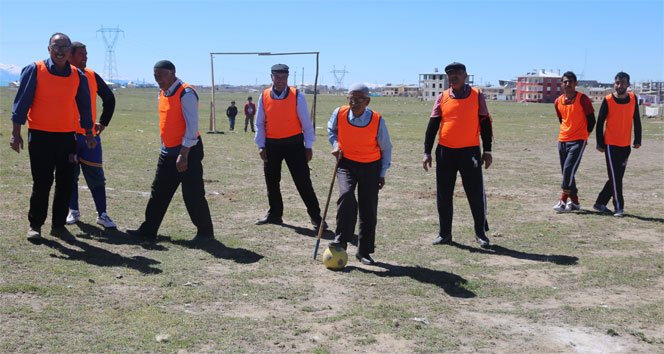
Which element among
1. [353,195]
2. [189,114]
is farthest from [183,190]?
[353,195]

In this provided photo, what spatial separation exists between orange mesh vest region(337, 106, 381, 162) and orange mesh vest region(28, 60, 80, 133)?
9.85 feet

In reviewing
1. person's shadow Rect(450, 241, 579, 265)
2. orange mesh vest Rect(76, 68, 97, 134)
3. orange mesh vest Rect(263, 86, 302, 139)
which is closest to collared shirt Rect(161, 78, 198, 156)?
orange mesh vest Rect(76, 68, 97, 134)

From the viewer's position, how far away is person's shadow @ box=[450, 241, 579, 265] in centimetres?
716

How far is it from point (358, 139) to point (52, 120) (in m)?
3.36

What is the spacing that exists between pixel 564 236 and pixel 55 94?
6462 mm

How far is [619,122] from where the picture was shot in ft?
32.7

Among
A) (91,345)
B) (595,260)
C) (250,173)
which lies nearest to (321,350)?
(91,345)

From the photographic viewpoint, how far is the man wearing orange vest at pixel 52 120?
22.3 ft

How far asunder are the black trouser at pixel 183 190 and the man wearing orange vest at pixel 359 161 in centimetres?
174

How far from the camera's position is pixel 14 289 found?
553cm

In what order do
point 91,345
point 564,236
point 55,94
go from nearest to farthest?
point 91,345 < point 55,94 < point 564,236

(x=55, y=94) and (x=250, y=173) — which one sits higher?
(x=55, y=94)

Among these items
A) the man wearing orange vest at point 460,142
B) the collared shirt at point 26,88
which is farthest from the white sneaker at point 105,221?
the man wearing orange vest at point 460,142

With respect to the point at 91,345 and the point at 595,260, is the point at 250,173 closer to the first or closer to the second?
the point at 595,260
